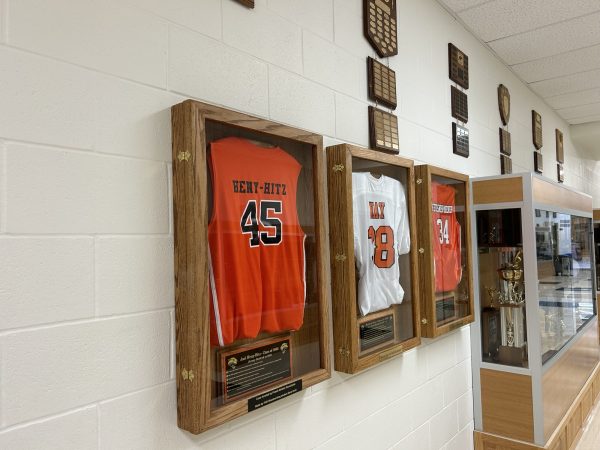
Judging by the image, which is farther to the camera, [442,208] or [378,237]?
[442,208]

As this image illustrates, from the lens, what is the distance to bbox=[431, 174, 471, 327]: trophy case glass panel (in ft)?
7.58

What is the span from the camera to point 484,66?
3256mm

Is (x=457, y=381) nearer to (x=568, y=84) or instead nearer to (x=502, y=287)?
(x=502, y=287)

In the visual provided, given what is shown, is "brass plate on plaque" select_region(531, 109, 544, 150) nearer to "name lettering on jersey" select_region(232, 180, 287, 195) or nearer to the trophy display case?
the trophy display case

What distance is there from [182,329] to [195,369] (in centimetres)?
11

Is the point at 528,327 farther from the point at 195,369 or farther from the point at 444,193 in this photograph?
the point at 195,369

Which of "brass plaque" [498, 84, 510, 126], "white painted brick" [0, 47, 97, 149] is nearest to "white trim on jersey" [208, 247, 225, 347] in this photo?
"white painted brick" [0, 47, 97, 149]

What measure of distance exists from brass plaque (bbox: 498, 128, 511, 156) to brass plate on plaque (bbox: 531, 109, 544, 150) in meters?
0.90

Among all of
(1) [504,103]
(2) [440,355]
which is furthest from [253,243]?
(1) [504,103]

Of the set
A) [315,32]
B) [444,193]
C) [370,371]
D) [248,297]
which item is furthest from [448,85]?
[248,297]

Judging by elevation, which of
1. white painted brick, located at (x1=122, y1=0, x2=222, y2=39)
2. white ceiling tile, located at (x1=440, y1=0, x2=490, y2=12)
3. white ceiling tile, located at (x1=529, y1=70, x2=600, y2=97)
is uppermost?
white ceiling tile, located at (x1=529, y1=70, x2=600, y2=97)

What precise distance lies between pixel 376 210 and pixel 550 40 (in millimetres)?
2395

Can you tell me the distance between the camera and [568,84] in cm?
423

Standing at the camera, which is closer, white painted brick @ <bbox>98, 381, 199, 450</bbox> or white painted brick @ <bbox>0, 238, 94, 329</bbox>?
white painted brick @ <bbox>0, 238, 94, 329</bbox>
